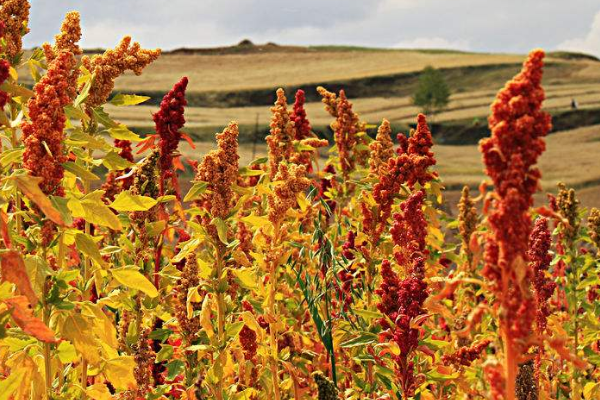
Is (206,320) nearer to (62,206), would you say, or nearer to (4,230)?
(62,206)

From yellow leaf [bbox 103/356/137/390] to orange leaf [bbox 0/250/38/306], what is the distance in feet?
2.67

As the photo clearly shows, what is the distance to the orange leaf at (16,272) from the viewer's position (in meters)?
1.69

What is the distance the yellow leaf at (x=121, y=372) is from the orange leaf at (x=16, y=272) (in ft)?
2.67

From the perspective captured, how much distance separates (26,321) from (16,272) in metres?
0.12

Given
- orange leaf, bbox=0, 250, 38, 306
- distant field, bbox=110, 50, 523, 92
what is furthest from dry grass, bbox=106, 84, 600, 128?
orange leaf, bbox=0, 250, 38, 306

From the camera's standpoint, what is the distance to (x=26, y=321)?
172 centimetres

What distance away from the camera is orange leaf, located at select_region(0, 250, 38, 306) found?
66.4 inches

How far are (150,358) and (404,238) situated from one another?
1.15 meters

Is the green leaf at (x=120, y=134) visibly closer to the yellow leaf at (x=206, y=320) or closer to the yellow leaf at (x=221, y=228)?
the yellow leaf at (x=221, y=228)

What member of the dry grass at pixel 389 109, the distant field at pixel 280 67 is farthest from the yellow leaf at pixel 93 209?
the distant field at pixel 280 67

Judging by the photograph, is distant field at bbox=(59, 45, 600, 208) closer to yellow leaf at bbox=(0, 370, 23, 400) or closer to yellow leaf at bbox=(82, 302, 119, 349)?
yellow leaf at bbox=(82, 302, 119, 349)

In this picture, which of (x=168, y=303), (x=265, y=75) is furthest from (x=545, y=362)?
(x=265, y=75)

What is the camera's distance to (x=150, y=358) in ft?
10.1

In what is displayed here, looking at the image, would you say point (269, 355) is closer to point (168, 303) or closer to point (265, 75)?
point (168, 303)
